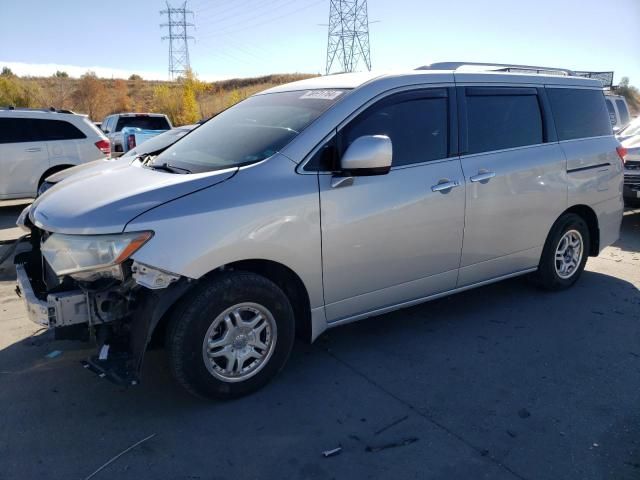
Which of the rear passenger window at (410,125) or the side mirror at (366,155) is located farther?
the rear passenger window at (410,125)

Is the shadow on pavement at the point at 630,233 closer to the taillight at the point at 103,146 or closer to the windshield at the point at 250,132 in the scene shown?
the windshield at the point at 250,132

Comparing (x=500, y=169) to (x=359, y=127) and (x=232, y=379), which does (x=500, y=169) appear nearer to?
(x=359, y=127)

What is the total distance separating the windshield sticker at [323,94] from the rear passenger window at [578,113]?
2.29 metres

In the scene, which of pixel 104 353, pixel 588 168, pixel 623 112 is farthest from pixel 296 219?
pixel 623 112

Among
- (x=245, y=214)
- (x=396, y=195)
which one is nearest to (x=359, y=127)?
(x=396, y=195)

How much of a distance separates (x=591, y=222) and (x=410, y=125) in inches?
104

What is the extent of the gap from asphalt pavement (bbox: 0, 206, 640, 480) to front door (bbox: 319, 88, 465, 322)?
49cm

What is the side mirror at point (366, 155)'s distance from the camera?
327cm

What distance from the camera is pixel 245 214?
3061mm

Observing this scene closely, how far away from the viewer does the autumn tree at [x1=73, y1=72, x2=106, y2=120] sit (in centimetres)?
5216

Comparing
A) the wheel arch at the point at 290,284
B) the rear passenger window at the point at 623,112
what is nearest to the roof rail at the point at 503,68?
the wheel arch at the point at 290,284

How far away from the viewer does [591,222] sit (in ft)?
17.5

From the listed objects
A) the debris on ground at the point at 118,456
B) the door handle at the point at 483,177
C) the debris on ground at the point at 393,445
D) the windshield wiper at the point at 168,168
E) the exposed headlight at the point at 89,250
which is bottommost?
the debris on ground at the point at 393,445

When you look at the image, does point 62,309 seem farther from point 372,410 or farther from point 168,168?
point 372,410
